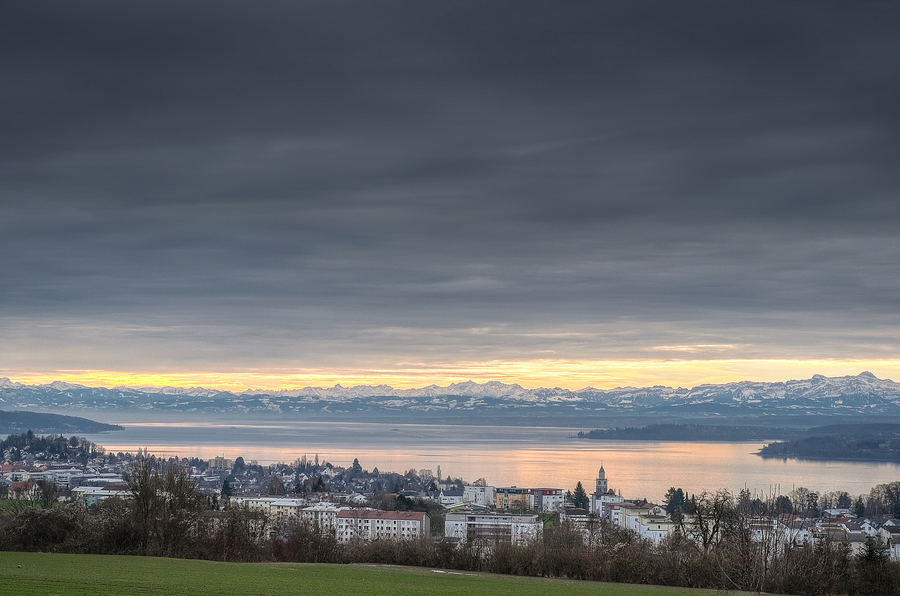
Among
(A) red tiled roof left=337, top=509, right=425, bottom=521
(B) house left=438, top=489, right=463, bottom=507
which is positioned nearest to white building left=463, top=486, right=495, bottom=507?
(B) house left=438, top=489, right=463, bottom=507

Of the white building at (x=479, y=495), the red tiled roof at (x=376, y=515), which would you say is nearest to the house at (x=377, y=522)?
the red tiled roof at (x=376, y=515)

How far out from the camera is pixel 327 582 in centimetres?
Result: 1514

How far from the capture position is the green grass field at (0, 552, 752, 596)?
40.8 feet

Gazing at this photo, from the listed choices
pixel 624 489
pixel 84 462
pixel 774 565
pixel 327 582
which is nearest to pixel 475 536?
pixel 774 565

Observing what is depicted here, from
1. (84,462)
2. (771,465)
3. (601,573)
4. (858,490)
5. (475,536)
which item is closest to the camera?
(601,573)

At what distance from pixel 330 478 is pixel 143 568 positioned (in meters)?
72.3

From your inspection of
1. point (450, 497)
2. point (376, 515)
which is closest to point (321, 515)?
point (376, 515)

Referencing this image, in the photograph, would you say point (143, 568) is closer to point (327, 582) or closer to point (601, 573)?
point (327, 582)

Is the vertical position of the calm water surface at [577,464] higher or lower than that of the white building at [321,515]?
lower

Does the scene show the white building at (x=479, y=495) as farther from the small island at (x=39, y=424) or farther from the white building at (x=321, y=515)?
the small island at (x=39, y=424)

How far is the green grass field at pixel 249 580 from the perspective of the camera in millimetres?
12445

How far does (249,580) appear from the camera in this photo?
14922mm

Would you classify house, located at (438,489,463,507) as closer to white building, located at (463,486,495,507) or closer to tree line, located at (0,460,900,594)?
white building, located at (463,486,495,507)

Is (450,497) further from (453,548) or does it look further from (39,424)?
(39,424)
